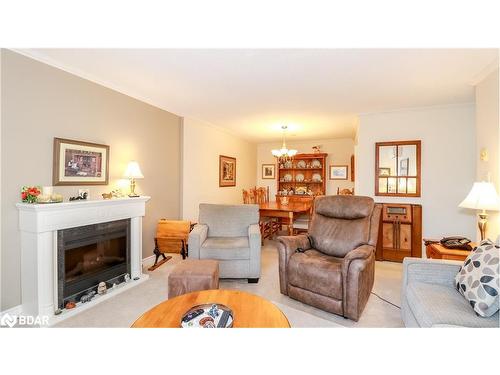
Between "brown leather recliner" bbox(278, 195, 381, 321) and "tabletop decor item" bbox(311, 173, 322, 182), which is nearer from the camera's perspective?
"brown leather recliner" bbox(278, 195, 381, 321)

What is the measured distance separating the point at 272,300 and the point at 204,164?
10.1ft

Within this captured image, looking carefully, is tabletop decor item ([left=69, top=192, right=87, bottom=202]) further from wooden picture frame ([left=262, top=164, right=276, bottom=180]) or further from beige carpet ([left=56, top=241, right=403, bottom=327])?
wooden picture frame ([left=262, top=164, right=276, bottom=180])

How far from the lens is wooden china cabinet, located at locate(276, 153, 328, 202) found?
21.4 feet

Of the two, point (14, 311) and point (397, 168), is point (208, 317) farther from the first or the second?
point (397, 168)

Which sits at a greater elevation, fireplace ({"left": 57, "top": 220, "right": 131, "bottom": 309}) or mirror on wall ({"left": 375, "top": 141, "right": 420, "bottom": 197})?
mirror on wall ({"left": 375, "top": 141, "right": 420, "bottom": 197})

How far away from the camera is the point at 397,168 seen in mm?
3928

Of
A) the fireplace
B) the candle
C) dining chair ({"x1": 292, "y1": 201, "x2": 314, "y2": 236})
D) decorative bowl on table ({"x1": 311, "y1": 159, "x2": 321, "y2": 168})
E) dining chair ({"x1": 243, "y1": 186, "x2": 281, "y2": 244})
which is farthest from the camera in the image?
decorative bowl on table ({"x1": 311, "y1": 159, "x2": 321, "y2": 168})

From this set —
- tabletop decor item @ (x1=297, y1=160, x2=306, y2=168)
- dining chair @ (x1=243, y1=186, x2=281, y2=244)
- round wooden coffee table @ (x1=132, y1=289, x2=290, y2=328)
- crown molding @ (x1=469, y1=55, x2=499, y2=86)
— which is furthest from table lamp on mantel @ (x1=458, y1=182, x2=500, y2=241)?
tabletop decor item @ (x1=297, y1=160, x2=306, y2=168)

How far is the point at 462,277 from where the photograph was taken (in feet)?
5.55

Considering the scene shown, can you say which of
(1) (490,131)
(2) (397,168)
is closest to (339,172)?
(2) (397,168)

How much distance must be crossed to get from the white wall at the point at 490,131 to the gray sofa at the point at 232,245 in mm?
2349

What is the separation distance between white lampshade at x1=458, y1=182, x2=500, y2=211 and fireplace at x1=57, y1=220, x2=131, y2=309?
363 cm

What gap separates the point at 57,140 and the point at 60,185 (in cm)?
44

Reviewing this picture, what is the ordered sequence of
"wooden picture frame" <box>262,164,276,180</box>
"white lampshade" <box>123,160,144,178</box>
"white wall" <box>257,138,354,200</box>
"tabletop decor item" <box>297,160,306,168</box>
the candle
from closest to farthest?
→ the candle, "white lampshade" <box>123,160,144,178</box>, "white wall" <box>257,138,354,200</box>, "tabletop decor item" <box>297,160,306,168</box>, "wooden picture frame" <box>262,164,276,180</box>
